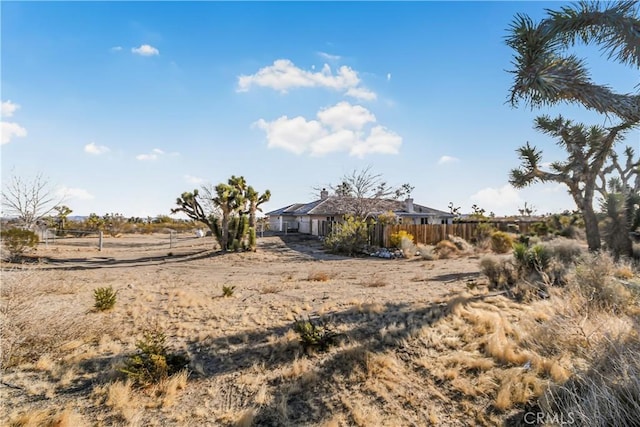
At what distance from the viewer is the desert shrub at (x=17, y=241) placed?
1655cm

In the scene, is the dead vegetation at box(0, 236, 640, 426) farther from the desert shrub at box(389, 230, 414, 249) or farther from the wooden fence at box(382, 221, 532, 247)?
the wooden fence at box(382, 221, 532, 247)

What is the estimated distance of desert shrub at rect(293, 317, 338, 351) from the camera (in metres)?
5.70

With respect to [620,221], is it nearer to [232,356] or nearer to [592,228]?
[592,228]

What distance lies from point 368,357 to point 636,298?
5284 mm

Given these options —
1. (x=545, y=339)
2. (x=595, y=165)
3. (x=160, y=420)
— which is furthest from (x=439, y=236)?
(x=160, y=420)

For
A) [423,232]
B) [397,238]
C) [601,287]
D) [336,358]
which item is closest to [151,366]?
[336,358]

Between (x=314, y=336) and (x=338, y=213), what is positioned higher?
(x=338, y=213)

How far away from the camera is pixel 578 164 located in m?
12.3

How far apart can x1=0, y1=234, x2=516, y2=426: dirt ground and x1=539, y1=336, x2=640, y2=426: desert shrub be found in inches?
35.5

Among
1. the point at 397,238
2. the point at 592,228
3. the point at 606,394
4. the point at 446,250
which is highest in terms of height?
the point at 592,228

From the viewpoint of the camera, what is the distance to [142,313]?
7.59m

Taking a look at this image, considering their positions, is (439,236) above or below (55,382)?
above

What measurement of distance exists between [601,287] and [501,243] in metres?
12.5

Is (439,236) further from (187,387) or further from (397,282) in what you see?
(187,387)
